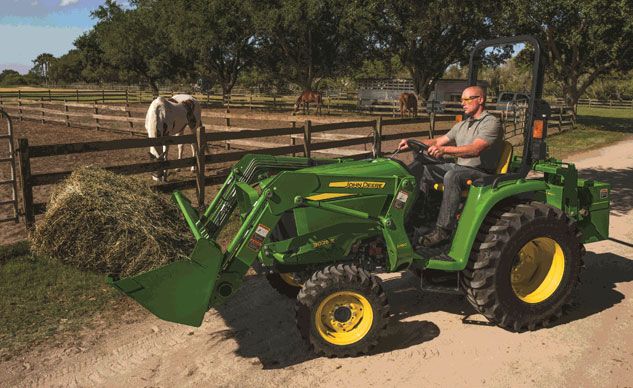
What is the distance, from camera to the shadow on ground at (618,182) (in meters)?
8.95

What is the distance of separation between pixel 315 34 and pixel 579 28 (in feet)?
53.2

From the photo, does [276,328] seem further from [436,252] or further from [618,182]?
[618,182]

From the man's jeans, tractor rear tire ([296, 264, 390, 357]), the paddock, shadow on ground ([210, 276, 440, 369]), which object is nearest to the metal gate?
the paddock

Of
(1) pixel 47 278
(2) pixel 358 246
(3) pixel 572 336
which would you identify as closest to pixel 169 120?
(1) pixel 47 278

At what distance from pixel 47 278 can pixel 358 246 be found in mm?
3410

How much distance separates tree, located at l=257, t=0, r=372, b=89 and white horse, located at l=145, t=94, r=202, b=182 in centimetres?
1834

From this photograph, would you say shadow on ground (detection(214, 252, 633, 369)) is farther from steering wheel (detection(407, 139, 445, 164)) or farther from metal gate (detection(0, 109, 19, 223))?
metal gate (detection(0, 109, 19, 223))

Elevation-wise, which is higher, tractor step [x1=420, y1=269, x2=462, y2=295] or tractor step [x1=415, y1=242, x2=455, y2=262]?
tractor step [x1=415, y1=242, x2=455, y2=262]

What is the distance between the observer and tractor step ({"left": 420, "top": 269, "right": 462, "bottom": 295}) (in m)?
4.36

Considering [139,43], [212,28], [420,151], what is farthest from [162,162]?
[139,43]

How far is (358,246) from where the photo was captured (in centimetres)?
424

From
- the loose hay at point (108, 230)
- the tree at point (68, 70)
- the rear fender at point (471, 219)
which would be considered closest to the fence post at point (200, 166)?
the loose hay at point (108, 230)

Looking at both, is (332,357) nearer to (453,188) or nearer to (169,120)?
(453,188)

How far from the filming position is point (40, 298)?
4.98 m
